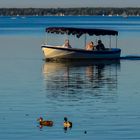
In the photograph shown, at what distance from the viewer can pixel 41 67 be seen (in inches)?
1706

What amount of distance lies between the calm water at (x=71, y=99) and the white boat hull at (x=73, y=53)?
1191 mm

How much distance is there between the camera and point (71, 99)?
28.7 metres

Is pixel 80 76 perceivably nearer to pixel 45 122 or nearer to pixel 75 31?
pixel 45 122

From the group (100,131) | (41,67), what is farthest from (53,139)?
(41,67)

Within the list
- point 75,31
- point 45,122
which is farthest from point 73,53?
point 45,122

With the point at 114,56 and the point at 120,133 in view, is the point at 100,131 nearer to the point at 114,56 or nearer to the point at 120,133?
the point at 120,133

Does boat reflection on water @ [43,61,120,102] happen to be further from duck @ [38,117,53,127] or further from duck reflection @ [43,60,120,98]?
duck @ [38,117,53,127]

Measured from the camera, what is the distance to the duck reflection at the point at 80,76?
32.3 meters

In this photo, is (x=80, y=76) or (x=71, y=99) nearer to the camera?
(x=71, y=99)

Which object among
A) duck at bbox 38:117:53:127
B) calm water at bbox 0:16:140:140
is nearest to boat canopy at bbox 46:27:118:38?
calm water at bbox 0:16:140:140

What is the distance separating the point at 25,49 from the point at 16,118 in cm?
3499

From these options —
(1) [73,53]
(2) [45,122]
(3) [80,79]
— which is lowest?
(2) [45,122]

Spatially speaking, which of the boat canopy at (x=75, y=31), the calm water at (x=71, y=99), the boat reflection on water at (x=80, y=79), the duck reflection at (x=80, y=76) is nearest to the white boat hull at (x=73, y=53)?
the duck reflection at (x=80, y=76)

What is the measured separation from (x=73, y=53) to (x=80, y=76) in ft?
33.2
